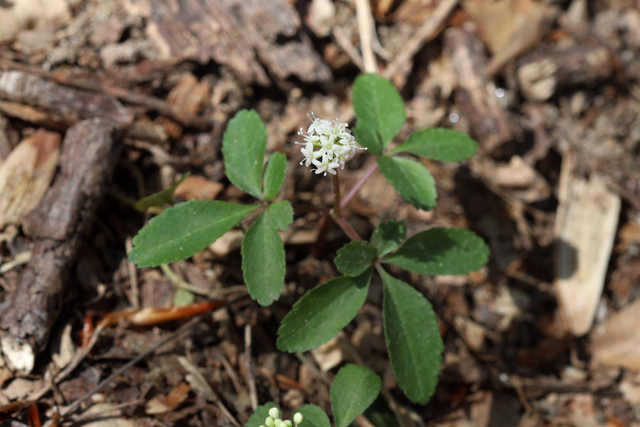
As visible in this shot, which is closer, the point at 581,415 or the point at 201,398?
the point at 201,398

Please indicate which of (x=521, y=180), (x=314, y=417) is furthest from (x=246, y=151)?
(x=521, y=180)

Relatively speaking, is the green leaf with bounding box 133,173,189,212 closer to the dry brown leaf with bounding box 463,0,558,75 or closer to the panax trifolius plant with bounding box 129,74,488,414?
the panax trifolius plant with bounding box 129,74,488,414

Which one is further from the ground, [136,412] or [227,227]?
[227,227]

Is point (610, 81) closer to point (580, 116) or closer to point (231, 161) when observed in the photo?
point (580, 116)

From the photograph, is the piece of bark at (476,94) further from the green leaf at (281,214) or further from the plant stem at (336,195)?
the green leaf at (281,214)

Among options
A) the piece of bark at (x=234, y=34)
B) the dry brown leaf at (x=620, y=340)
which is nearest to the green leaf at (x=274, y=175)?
the piece of bark at (x=234, y=34)

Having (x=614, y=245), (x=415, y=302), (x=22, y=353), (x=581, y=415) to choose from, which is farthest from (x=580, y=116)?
(x=22, y=353)

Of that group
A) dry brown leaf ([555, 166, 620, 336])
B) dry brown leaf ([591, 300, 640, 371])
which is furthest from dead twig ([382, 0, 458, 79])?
dry brown leaf ([591, 300, 640, 371])

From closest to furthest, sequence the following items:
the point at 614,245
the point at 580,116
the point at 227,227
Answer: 1. the point at 227,227
2. the point at 614,245
3. the point at 580,116
